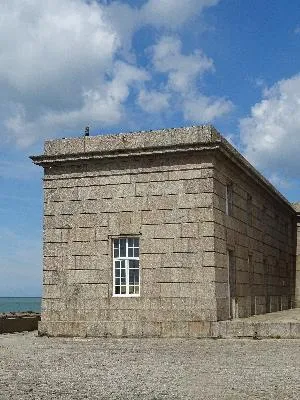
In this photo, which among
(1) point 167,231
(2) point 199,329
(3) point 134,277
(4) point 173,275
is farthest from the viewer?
(3) point 134,277

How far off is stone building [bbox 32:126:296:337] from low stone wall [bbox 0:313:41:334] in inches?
101

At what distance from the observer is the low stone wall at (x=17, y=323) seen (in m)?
19.5

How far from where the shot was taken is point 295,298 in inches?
1124

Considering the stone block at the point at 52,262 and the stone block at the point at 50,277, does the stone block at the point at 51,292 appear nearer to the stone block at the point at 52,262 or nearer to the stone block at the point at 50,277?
the stone block at the point at 50,277

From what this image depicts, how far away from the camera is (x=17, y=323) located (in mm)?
20078

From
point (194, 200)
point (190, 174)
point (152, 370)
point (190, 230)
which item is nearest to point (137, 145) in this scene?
point (190, 174)

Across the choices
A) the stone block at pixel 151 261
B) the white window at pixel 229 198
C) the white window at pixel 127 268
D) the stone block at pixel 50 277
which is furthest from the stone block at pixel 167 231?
the stone block at pixel 50 277

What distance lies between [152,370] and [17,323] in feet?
36.8

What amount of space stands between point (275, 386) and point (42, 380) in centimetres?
337

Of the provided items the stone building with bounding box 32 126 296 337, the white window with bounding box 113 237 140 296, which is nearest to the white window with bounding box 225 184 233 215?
the stone building with bounding box 32 126 296 337

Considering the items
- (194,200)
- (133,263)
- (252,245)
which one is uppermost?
(194,200)

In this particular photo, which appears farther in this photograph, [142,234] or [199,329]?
[142,234]

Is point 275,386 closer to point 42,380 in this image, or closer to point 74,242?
point 42,380

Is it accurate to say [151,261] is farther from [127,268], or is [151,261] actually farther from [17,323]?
A: [17,323]
